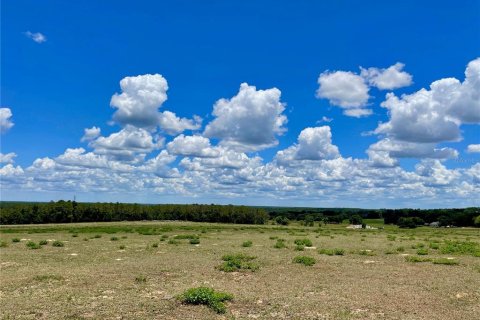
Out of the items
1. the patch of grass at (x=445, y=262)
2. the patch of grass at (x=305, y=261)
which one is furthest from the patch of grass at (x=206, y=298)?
the patch of grass at (x=445, y=262)

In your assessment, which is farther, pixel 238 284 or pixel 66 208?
pixel 66 208

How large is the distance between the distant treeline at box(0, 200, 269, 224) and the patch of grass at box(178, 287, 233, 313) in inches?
5007

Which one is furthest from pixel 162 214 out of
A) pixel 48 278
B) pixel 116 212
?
pixel 48 278

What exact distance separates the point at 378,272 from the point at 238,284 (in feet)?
27.6

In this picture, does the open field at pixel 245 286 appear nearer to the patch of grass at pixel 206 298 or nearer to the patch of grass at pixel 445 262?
the patch of grass at pixel 445 262

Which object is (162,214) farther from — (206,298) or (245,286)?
(206,298)

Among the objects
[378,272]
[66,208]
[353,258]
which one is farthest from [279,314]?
[66,208]

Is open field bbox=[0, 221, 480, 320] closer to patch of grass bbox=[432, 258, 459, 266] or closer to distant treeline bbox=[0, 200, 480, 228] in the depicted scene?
patch of grass bbox=[432, 258, 459, 266]

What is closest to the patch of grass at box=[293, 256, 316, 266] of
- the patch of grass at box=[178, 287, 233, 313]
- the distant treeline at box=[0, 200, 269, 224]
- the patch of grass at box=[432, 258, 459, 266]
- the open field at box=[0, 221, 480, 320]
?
the open field at box=[0, 221, 480, 320]

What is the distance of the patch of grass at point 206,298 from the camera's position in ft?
50.3

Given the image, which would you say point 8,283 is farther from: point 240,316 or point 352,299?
point 352,299

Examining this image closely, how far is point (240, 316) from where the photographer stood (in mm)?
14398

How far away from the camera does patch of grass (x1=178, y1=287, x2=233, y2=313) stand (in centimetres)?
1534

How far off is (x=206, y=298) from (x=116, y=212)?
13772cm
